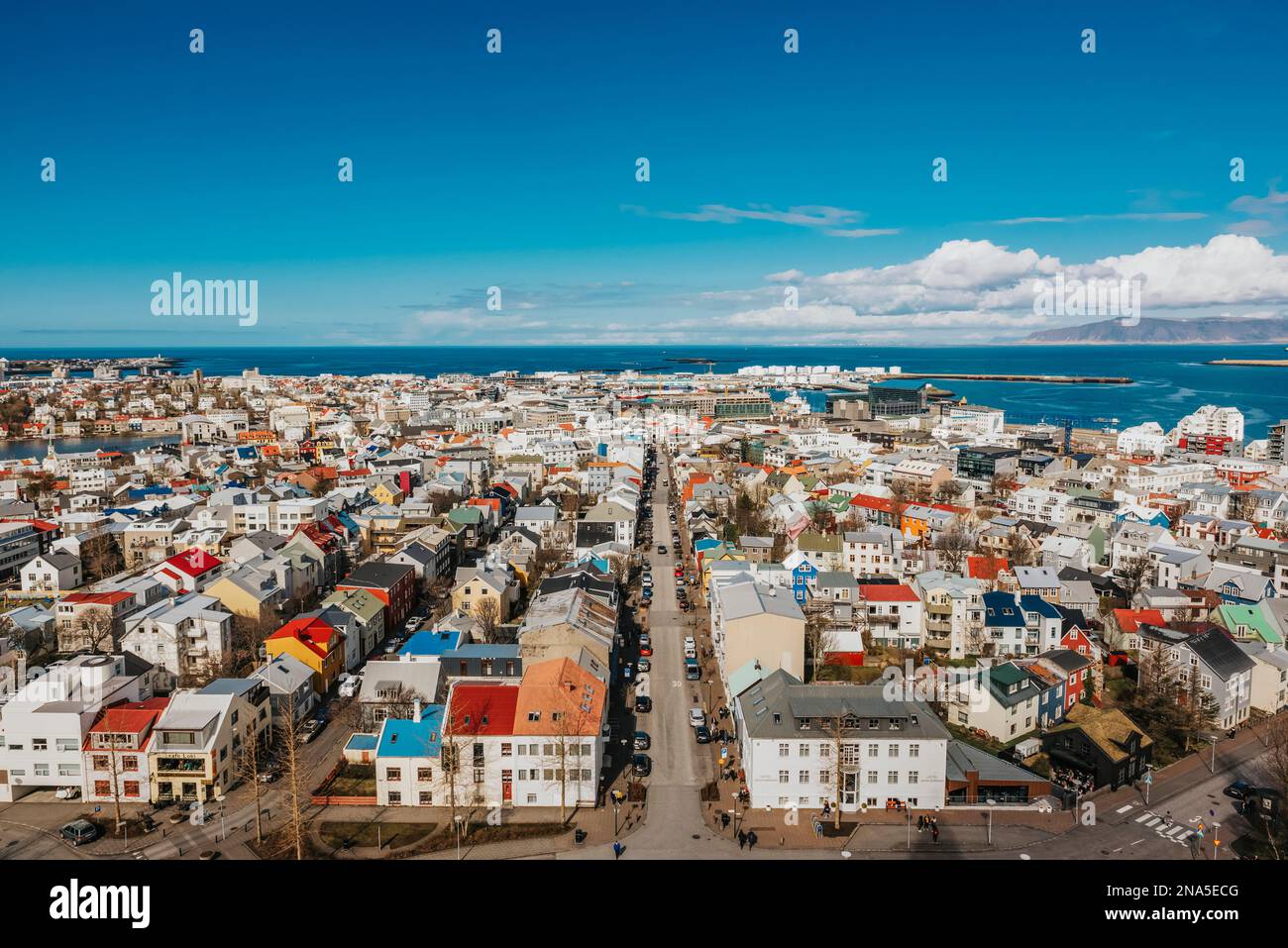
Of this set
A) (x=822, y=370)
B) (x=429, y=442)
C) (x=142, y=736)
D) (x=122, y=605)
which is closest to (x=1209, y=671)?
(x=142, y=736)

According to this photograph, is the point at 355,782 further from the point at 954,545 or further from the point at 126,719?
the point at 954,545

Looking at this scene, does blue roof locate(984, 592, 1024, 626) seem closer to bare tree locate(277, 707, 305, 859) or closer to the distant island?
bare tree locate(277, 707, 305, 859)

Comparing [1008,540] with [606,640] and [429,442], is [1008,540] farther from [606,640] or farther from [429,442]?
[429,442]

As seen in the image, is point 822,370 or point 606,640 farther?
point 822,370

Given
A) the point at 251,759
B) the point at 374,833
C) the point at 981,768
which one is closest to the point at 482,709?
the point at 374,833

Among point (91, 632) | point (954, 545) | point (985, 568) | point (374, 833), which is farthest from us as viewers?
point (954, 545)
